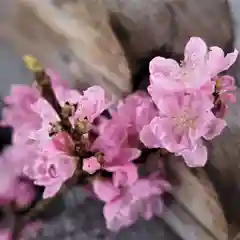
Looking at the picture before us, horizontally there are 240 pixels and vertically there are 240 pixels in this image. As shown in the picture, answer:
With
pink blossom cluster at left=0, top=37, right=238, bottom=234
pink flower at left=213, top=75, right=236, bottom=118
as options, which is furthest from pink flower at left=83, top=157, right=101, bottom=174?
pink flower at left=213, top=75, right=236, bottom=118

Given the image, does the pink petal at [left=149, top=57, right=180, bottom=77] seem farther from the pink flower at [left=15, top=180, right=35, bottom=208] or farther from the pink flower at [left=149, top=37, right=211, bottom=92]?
the pink flower at [left=15, top=180, right=35, bottom=208]

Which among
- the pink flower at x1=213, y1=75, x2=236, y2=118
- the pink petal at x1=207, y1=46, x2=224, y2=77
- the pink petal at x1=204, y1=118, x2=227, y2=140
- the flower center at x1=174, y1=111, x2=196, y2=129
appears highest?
the pink petal at x1=207, y1=46, x2=224, y2=77

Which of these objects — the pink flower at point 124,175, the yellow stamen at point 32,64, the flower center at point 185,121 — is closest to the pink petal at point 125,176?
the pink flower at point 124,175

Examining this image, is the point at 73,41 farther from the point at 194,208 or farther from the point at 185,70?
the point at 194,208

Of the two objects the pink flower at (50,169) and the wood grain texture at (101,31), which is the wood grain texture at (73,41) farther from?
the pink flower at (50,169)

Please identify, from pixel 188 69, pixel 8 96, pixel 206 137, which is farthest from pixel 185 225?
pixel 8 96

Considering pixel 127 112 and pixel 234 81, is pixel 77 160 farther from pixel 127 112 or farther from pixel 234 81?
pixel 234 81

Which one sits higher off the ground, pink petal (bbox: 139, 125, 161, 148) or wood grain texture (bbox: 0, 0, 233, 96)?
wood grain texture (bbox: 0, 0, 233, 96)
